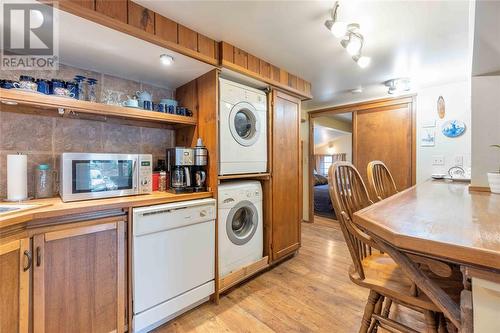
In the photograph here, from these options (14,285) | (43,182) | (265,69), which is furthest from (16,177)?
(265,69)

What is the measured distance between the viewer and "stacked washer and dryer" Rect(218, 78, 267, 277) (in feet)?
6.15

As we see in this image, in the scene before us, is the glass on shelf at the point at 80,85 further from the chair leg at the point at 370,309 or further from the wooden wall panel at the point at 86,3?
the chair leg at the point at 370,309

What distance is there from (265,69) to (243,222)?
5.03ft

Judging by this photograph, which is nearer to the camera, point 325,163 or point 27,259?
point 27,259

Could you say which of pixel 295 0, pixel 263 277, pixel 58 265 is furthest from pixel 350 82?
pixel 58 265

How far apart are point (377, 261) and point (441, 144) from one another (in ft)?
8.28

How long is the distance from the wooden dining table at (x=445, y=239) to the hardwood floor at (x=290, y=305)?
1.08 m

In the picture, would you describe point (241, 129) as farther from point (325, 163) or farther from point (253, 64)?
point (325, 163)

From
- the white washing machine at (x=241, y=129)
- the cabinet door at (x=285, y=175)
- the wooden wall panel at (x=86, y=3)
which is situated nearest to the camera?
the wooden wall panel at (x=86, y=3)

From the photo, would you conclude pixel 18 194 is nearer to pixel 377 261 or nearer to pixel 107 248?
pixel 107 248

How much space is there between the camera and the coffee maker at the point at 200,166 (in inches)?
72.0

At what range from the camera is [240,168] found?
78.8 inches

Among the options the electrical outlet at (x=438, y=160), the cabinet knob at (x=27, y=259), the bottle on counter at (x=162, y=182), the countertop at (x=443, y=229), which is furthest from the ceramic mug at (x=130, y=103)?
the electrical outlet at (x=438, y=160)

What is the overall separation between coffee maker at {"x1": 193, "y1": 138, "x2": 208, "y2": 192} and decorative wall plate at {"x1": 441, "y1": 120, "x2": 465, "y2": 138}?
9.97 feet
